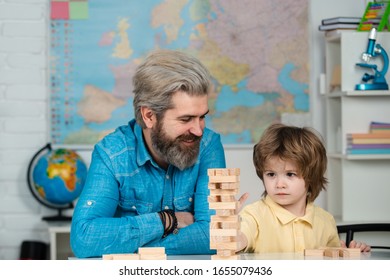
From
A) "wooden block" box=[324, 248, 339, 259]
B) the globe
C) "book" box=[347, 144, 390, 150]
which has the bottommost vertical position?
the globe

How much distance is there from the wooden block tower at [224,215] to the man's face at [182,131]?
33.5 inches

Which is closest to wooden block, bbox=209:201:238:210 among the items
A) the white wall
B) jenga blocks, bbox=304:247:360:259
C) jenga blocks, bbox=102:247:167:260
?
jenga blocks, bbox=102:247:167:260

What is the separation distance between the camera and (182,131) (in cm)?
234

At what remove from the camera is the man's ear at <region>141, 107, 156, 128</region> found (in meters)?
2.40

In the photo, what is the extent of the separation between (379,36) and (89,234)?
243 centimetres

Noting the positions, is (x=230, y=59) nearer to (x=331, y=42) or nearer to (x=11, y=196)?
(x=331, y=42)

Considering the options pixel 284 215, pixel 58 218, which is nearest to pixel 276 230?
pixel 284 215

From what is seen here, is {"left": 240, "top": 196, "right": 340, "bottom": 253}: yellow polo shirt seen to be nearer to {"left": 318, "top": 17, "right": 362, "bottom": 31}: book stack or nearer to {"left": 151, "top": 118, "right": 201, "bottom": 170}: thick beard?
{"left": 151, "top": 118, "right": 201, "bottom": 170}: thick beard

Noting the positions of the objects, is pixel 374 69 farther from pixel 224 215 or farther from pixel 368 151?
pixel 224 215

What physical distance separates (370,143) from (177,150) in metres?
2.02

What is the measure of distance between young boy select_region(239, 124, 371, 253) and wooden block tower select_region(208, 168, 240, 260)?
632mm

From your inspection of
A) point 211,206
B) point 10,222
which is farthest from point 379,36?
point 211,206

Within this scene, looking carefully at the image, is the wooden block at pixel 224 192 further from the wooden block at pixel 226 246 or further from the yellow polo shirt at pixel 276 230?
the yellow polo shirt at pixel 276 230

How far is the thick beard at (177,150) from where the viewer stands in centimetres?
232
